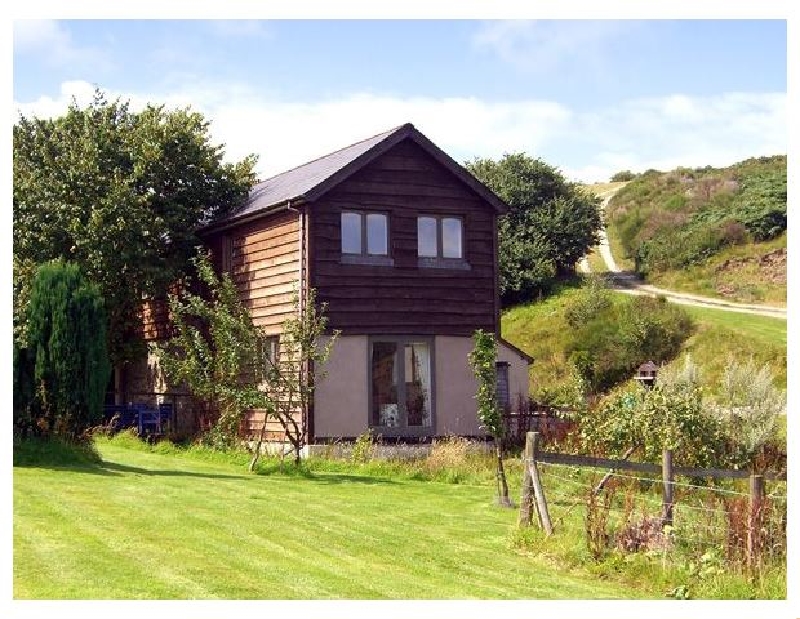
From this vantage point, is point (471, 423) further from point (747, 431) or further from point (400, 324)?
point (747, 431)

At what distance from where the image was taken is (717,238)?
5197 centimetres

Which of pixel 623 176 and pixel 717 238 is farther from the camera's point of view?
pixel 623 176

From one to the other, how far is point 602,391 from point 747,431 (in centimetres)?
1654

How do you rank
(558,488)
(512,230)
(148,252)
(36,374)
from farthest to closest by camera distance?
(512,230)
(148,252)
(36,374)
(558,488)

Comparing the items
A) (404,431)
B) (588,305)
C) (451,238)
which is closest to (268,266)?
(451,238)

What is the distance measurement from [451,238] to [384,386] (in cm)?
396

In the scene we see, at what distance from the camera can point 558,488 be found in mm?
19188

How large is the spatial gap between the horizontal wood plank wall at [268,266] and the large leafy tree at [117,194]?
6.32 feet

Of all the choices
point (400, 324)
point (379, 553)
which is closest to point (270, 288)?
point (400, 324)

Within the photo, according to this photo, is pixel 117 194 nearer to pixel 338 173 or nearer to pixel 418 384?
pixel 338 173

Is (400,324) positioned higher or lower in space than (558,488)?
higher

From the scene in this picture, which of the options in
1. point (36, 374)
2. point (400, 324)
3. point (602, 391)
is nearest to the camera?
point (36, 374)

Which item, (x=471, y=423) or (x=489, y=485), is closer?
(x=489, y=485)

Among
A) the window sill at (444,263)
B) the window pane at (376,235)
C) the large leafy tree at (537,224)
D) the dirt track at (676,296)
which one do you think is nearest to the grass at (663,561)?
the window pane at (376,235)
